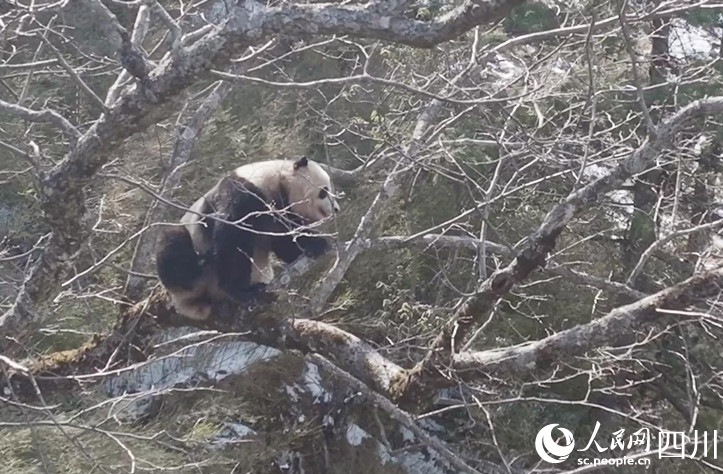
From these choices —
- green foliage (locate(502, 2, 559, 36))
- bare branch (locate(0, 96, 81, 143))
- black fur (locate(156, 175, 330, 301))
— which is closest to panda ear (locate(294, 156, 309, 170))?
black fur (locate(156, 175, 330, 301))

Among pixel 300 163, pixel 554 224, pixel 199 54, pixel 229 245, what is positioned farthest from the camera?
pixel 300 163

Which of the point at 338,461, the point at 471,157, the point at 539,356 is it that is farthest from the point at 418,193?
the point at 539,356

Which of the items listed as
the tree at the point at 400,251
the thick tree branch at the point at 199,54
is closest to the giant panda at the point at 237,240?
the tree at the point at 400,251

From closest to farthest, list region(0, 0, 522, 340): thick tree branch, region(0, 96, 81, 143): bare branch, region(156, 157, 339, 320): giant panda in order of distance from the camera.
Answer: region(0, 0, 522, 340): thick tree branch, region(0, 96, 81, 143): bare branch, region(156, 157, 339, 320): giant panda

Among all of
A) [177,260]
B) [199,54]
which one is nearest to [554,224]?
[199,54]

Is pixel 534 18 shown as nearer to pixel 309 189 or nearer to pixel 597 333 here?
pixel 309 189

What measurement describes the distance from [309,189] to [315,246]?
42cm

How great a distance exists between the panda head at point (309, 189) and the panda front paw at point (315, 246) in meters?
0.15

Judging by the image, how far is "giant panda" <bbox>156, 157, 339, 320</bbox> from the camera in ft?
15.4

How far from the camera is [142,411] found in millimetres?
7625

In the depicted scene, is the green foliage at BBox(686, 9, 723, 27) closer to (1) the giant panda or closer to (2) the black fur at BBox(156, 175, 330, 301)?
(1) the giant panda

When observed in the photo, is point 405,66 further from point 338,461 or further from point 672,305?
point 672,305

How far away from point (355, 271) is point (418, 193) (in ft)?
3.12

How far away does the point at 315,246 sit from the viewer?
501 cm
